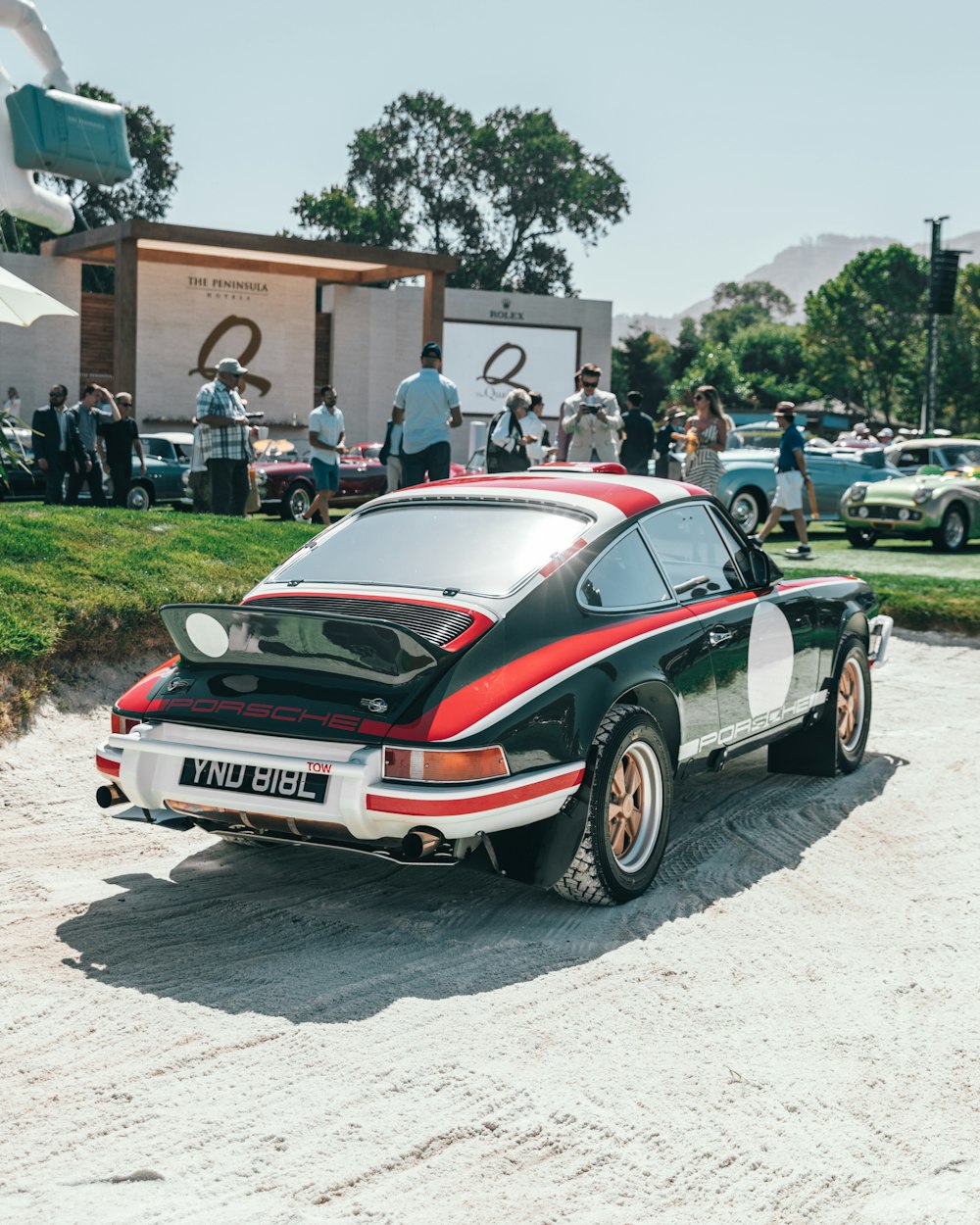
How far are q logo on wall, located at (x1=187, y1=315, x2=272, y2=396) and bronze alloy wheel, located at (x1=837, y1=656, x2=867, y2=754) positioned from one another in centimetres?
3247

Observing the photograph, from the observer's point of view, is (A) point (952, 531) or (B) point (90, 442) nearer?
(B) point (90, 442)

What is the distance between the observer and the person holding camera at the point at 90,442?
53.4ft

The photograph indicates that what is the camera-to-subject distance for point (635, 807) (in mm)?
5391

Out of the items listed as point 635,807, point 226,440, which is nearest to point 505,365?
point 226,440

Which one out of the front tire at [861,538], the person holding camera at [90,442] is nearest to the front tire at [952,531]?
the front tire at [861,538]

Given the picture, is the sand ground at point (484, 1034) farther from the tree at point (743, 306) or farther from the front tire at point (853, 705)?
the tree at point (743, 306)

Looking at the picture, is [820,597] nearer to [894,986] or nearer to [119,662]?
[894,986]

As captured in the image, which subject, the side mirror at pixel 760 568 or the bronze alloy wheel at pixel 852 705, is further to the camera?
the bronze alloy wheel at pixel 852 705

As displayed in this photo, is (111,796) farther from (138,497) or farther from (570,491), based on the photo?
(138,497)

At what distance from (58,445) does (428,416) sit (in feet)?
15.8

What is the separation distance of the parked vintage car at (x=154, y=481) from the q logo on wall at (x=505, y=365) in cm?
2092

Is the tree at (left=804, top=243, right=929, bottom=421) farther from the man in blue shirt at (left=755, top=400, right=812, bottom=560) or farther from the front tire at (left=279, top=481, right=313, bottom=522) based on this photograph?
the man in blue shirt at (left=755, top=400, right=812, bottom=560)

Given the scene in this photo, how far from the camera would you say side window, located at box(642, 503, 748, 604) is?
6117mm

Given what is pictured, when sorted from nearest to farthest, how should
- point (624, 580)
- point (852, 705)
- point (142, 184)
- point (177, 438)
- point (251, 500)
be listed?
point (624, 580) → point (852, 705) → point (251, 500) → point (177, 438) → point (142, 184)
